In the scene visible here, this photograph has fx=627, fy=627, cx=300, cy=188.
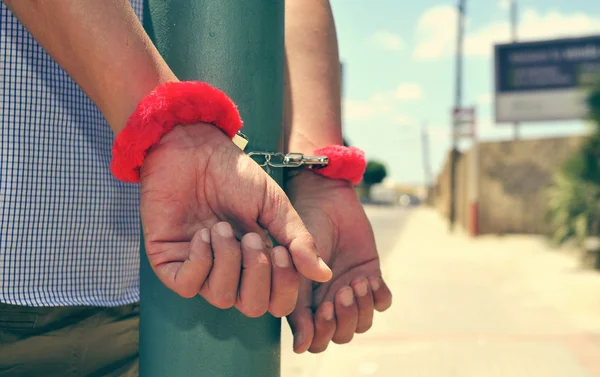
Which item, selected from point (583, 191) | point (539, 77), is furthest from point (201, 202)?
point (539, 77)

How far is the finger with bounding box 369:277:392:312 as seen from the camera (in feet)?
3.62

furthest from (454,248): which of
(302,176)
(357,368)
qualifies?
(302,176)

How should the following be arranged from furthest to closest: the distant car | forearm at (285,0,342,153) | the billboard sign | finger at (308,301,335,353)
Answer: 1. the distant car
2. the billboard sign
3. forearm at (285,0,342,153)
4. finger at (308,301,335,353)

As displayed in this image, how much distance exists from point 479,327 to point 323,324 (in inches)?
171

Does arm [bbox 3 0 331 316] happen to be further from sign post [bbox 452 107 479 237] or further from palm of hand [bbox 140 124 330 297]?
sign post [bbox 452 107 479 237]

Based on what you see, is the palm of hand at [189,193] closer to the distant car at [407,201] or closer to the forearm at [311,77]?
the forearm at [311,77]

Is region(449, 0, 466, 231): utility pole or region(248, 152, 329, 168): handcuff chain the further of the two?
region(449, 0, 466, 231): utility pole

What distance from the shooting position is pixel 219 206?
808mm

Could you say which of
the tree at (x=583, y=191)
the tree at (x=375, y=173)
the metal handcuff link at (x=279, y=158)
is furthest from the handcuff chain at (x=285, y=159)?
the tree at (x=375, y=173)

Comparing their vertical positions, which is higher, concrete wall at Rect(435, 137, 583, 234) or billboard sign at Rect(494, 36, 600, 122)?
billboard sign at Rect(494, 36, 600, 122)

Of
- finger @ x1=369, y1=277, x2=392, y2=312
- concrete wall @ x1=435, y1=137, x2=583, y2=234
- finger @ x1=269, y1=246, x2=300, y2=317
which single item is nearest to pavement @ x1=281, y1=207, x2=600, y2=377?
concrete wall @ x1=435, y1=137, x2=583, y2=234

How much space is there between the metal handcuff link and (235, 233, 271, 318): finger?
0.64ft

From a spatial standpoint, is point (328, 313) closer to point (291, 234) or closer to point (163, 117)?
point (291, 234)

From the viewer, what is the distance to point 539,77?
1620cm
